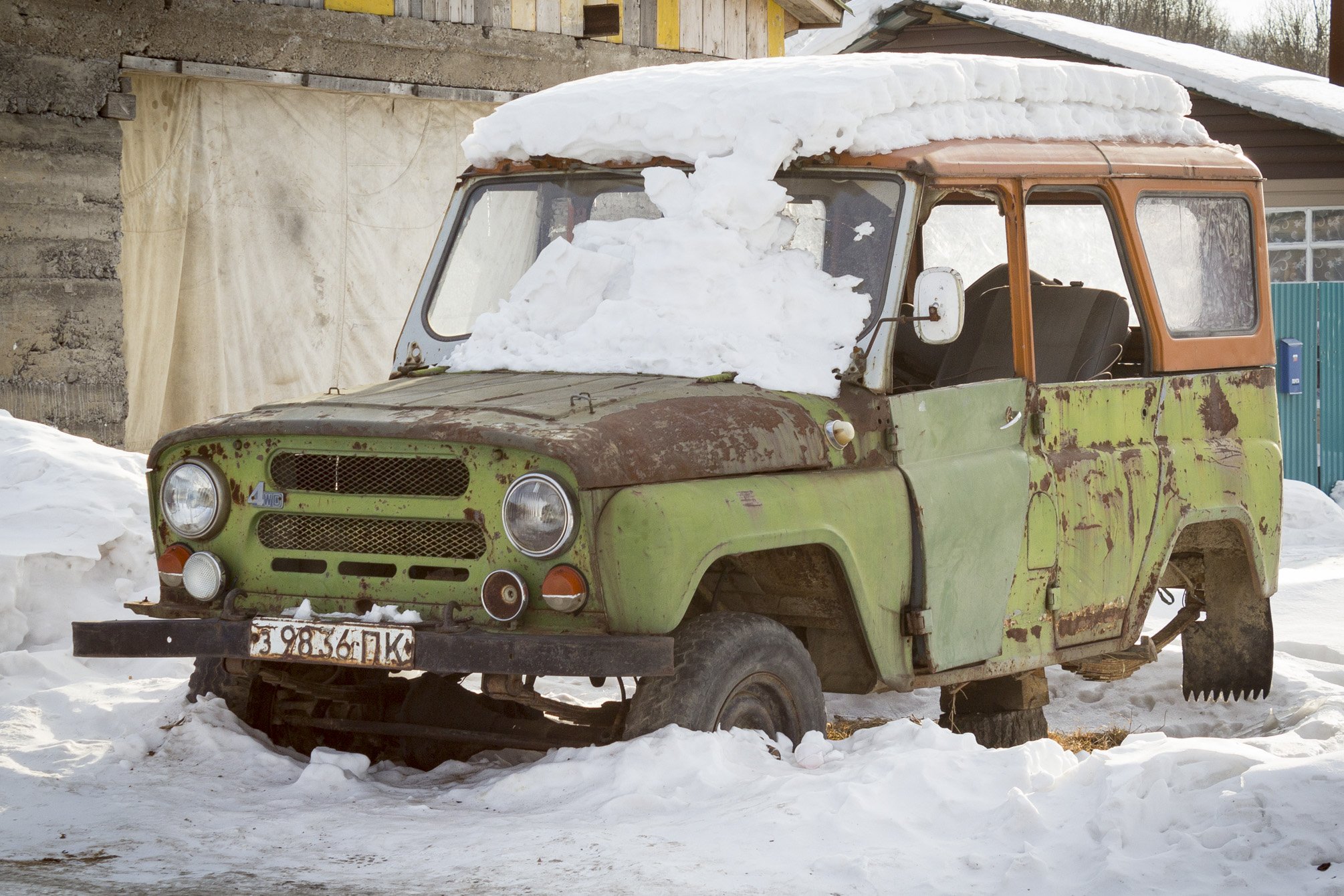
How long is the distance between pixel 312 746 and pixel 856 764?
1.88m

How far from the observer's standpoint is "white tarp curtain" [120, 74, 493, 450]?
35.3 ft

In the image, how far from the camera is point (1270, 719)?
6.96 meters

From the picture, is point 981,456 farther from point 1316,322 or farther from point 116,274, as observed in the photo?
point 1316,322

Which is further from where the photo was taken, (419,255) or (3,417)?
(419,255)

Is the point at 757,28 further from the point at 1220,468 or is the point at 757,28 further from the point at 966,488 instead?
the point at 966,488

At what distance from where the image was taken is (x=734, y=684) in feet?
16.3

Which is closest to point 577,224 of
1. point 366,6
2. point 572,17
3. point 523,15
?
point 366,6

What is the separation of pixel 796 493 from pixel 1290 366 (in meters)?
12.0

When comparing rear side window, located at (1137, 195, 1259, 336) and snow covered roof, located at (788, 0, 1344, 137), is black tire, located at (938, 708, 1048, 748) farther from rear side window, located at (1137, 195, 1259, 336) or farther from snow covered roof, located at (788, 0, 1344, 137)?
snow covered roof, located at (788, 0, 1344, 137)

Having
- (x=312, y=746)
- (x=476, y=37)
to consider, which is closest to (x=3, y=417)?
(x=312, y=746)

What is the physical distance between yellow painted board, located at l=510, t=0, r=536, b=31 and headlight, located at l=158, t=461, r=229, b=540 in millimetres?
7685

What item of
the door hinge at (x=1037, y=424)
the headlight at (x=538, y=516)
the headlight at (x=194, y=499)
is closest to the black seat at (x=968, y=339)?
the door hinge at (x=1037, y=424)

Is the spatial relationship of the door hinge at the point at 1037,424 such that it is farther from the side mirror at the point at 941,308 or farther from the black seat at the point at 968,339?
the side mirror at the point at 941,308

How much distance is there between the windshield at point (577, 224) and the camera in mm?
5609
